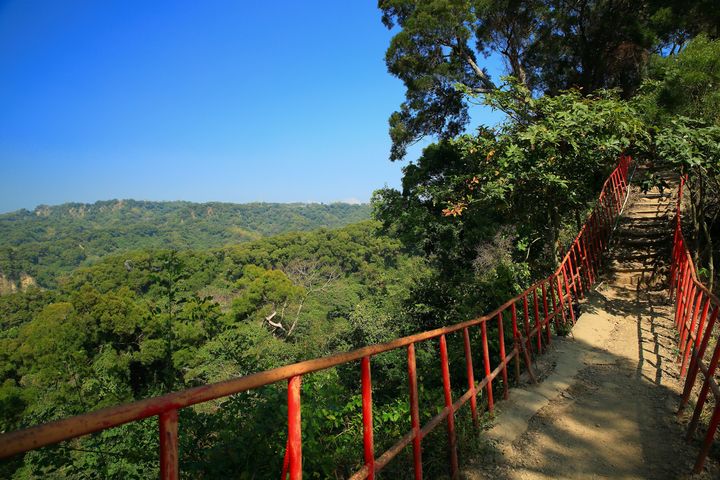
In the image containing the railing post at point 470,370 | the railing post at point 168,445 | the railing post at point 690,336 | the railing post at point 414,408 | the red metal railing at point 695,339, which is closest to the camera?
the railing post at point 168,445

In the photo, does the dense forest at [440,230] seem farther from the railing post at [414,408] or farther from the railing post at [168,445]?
the railing post at [168,445]

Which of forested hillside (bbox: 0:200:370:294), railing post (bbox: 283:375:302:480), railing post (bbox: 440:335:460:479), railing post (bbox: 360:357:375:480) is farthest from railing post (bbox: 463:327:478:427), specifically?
forested hillside (bbox: 0:200:370:294)

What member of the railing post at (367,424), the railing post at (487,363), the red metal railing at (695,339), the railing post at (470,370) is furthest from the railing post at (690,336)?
the railing post at (367,424)

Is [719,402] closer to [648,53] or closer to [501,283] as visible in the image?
[501,283]

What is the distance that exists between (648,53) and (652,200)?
484 centimetres

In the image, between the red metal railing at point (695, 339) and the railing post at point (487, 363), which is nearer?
the red metal railing at point (695, 339)

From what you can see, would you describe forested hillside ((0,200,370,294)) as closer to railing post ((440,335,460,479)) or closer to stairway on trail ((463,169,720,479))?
stairway on trail ((463,169,720,479))

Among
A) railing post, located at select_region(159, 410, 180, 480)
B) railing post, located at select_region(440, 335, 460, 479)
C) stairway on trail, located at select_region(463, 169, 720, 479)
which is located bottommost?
stairway on trail, located at select_region(463, 169, 720, 479)

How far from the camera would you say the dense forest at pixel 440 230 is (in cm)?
394

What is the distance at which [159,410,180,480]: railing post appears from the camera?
1.17 metres

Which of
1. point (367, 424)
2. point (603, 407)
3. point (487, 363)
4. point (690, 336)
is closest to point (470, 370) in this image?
point (487, 363)

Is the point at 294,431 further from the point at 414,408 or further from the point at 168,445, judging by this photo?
the point at 414,408

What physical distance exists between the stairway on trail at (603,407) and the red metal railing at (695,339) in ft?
0.63

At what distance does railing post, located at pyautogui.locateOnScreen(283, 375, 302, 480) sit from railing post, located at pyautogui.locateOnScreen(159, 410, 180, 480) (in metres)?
0.51
